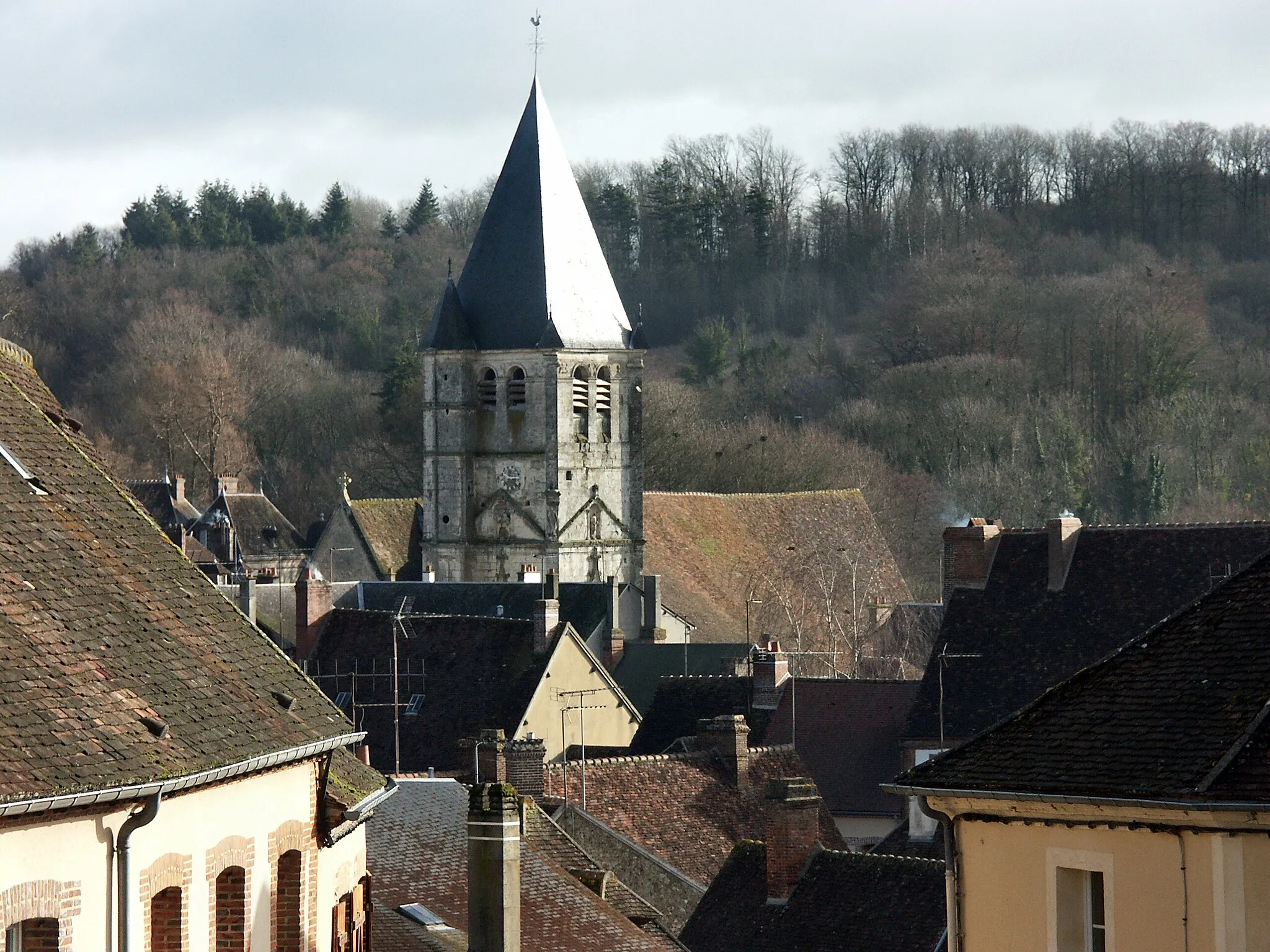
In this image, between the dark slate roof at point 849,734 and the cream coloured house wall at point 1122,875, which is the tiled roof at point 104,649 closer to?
the cream coloured house wall at point 1122,875

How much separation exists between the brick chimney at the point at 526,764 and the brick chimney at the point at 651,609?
88.6ft

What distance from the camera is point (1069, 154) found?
11681cm

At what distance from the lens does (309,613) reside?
4578 centimetres

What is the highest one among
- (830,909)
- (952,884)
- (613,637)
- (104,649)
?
(104,649)

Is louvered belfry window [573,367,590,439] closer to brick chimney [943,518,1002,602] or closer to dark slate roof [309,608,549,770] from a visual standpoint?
dark slate roof [309,608,549,770]

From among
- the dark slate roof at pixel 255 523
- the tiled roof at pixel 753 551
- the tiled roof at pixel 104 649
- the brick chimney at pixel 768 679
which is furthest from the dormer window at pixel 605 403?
the tiled roof at pixel 104 649

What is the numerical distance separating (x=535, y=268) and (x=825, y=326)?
53.2 metres

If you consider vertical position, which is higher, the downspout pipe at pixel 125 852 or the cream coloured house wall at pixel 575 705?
the downspout pipe at pixel 125 852

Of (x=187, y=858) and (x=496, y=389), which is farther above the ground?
(x=496, y=389)

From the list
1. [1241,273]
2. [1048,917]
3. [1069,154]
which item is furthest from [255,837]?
[1069,154]

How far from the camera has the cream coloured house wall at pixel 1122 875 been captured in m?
10.9

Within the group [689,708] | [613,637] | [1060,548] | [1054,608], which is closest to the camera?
[1054,608]

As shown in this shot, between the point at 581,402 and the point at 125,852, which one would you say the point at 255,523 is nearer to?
the point at 581,402

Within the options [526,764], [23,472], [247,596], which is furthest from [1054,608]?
[23,472]
